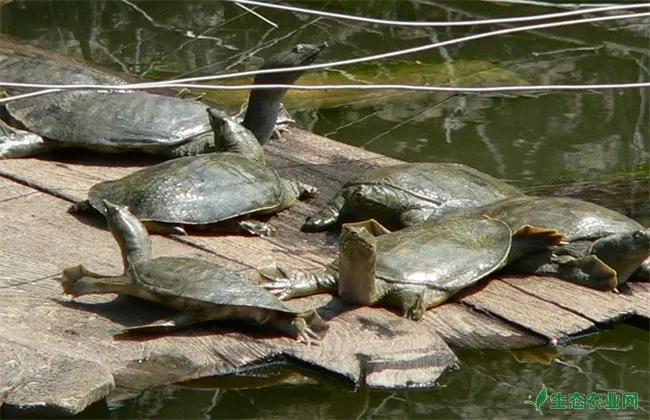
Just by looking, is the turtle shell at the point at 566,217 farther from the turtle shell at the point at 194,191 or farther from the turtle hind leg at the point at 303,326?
the turtle hind leg at the point at 303,326

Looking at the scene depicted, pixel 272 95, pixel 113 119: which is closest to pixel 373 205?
pixel 272 95

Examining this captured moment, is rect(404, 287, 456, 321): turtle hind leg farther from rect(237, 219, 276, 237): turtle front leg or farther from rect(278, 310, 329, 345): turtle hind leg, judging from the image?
rect(237, 219, 276, 237): turtle front leg

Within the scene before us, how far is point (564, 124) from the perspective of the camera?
6.89 m

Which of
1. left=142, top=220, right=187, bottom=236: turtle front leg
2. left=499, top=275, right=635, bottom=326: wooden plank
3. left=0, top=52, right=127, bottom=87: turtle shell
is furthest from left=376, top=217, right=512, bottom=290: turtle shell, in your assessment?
left=0, top=52, right=127, bottom=87: turtle shell

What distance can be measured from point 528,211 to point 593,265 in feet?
1.04

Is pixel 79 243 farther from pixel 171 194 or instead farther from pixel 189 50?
pixel 189 50

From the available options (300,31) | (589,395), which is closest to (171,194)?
(589,395)

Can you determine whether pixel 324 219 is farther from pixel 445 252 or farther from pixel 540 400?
pixel 540 400

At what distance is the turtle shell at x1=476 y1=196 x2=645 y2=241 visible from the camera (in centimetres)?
407

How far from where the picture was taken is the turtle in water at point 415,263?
3.65m

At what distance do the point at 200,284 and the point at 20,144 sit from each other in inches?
68.6

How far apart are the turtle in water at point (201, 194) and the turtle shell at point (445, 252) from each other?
535mm

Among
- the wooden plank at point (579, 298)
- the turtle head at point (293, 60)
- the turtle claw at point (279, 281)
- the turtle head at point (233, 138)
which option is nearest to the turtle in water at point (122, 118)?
the turtle head at point (293, 60)

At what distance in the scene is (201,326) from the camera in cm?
351
